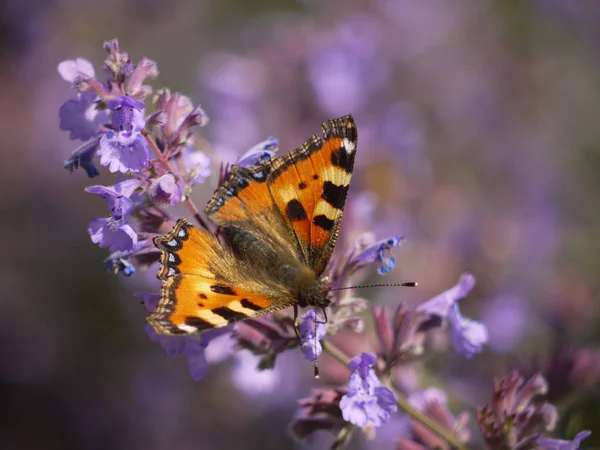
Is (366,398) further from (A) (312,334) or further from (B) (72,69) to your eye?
(B) (72,69)

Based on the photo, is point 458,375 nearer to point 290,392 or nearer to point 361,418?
point 290,392

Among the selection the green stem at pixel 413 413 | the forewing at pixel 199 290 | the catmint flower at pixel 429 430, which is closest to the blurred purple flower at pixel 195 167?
the forewing at pixel 199 290

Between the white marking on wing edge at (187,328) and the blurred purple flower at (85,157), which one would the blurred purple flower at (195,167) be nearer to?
the blurred purple flower at (85,157)

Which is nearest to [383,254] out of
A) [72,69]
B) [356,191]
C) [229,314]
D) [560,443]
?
[229,314]

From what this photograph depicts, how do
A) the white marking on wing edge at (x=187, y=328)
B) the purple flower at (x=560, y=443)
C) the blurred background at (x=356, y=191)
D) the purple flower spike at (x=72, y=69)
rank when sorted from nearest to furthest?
the white marking on wing edge at (x=187, y=328)
the purple flower at (x=560, y=443)
the purple flower spike at (x=72, y=69)
the blurred background at (x=356, y=191)

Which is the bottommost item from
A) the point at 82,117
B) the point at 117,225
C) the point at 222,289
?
the point at 222,289

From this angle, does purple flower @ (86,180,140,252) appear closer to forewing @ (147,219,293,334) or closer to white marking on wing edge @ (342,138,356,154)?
forewing @ (147,219,293,334)
